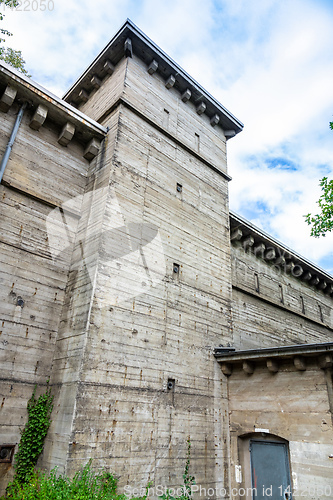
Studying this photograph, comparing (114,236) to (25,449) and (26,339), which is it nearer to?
(26,339)

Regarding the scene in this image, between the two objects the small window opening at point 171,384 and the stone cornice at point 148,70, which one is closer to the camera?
the small window opening at point 171,384

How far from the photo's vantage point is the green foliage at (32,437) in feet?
23.2

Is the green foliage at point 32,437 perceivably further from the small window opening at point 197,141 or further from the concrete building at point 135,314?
the small window opening at point 197,141

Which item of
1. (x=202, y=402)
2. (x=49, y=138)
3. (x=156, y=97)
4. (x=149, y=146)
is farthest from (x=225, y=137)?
(x=202, y=402)

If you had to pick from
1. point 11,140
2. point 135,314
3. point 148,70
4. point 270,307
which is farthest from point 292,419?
point 148,70

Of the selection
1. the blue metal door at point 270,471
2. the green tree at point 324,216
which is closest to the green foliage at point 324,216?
the green tree at point 324,216

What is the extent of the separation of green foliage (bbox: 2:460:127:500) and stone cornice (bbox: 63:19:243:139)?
480 inches

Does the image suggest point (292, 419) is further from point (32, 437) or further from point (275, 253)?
point (275, 253)

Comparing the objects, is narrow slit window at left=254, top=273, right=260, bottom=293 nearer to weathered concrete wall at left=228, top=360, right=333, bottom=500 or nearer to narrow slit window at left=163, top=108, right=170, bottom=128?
weathered concrete wall at left=228, top=360, right=333, bottom=500

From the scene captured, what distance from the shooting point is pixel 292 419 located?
8.12 metres

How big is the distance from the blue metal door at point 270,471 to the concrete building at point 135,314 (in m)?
0.03

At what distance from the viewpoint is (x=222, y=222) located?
41.6ft

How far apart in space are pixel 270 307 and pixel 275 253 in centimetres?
279

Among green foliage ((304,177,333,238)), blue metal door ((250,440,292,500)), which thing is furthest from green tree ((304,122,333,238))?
blue metal door ((250,440,292,500))
